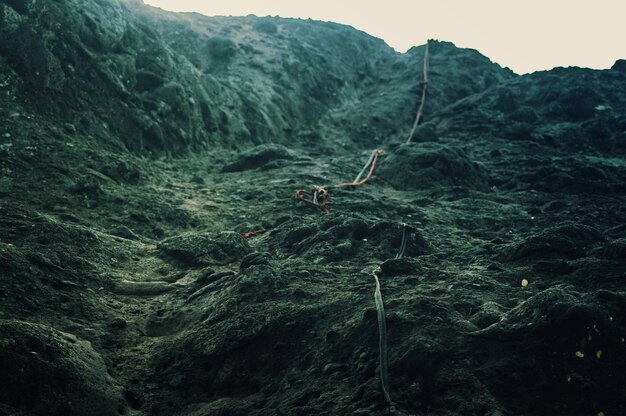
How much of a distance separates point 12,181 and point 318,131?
830cm

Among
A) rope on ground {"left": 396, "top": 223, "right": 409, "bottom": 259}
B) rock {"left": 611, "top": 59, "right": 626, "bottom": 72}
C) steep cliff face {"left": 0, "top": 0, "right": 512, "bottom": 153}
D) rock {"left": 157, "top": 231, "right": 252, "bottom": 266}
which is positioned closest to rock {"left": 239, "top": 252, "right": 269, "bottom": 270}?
rock {"left": 157, "top": 231, "right": 252, "bottom": 266}

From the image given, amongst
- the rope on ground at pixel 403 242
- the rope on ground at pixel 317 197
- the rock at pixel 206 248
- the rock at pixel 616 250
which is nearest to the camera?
the rock at pixel 616 250

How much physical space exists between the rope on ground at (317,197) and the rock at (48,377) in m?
4.04

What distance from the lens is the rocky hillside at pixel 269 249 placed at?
2873 millimetres

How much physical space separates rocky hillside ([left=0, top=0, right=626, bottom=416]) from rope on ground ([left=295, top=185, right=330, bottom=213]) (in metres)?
0.17

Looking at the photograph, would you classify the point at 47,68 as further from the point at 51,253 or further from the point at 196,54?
the point at 196,54

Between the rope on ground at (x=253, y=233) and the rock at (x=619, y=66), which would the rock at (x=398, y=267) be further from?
the rock at (x=619, y=66)

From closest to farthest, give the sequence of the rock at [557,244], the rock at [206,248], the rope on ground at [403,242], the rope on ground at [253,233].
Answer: the rock at [557,244], the rope on ground at [403,242], the rock at [206,248], the rope on ground at [253,233]

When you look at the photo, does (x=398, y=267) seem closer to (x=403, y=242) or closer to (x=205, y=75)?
(x=403, y=242)

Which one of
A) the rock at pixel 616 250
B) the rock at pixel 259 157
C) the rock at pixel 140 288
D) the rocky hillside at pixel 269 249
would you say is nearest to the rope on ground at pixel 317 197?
the rocky hillside at pixel 269 249

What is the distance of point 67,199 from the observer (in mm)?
5551

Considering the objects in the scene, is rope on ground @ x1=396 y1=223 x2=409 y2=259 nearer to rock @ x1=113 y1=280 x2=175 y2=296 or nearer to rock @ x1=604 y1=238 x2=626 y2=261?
rock @ x1=604 y1=238 x2=626 y2=261

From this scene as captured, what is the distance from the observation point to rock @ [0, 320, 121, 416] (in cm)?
268

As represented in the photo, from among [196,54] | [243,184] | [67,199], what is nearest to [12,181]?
[67,199]
